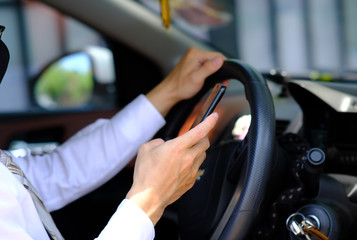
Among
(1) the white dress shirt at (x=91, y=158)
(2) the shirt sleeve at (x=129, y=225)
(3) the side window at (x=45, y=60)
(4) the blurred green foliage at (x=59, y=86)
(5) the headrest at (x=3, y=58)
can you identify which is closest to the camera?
(2) the shirt sleeve at (x=129, y=225)

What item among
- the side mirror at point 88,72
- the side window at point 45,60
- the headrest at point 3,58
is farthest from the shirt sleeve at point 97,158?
the side window at point 45,60

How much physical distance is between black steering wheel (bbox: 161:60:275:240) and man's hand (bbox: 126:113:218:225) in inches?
4.4

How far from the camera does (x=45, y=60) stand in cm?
637

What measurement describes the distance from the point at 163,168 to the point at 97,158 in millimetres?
595

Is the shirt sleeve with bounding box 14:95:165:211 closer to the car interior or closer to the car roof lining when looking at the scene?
the car interior

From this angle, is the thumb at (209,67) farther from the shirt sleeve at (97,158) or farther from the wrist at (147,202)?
the wrist at (147,202)

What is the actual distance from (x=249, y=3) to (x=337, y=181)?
4.89 metres

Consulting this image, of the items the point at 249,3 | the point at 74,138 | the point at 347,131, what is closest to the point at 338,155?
the point at 347,131

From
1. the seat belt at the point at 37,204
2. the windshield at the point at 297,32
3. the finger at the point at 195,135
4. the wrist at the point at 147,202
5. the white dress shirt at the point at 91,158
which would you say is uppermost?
the finger at the point at 195,135

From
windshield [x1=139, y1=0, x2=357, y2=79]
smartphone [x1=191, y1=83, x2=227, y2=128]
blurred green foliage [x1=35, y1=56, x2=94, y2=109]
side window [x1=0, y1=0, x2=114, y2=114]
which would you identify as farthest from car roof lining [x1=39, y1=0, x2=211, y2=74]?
windshield [x1=139, y1=0, x2=357, y2=79]

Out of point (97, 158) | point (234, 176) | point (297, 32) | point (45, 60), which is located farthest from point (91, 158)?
point (297, 32)

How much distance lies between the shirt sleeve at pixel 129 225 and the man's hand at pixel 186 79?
1.78ft

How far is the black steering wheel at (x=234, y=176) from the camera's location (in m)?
0.96

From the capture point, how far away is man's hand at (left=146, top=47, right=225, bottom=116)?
1.37m
